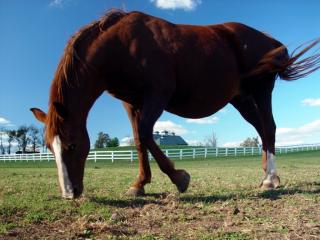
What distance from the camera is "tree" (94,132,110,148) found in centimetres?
7269

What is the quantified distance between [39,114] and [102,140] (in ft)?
230

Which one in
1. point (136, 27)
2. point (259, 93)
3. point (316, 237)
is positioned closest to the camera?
point (316, 237)

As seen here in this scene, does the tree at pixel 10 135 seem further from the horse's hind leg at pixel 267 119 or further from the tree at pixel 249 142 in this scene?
the horse's hind leg at pixel 267 119

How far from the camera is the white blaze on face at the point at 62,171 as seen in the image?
162 inches

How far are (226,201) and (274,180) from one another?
164cm

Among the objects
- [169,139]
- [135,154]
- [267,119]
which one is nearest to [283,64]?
[267,119]

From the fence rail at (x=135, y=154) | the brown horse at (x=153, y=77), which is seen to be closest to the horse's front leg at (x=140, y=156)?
the brown horse at (x=153, y=77)

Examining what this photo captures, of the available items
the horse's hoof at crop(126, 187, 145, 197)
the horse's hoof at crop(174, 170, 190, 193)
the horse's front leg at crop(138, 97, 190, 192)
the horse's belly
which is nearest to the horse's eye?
the horse's front leg at crop(138, 97, 190, 192)

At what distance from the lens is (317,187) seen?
5559mm

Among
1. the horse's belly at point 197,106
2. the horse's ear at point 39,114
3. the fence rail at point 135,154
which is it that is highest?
the horse's belly at point 197,106

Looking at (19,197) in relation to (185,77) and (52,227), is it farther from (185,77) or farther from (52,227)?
(185,77)

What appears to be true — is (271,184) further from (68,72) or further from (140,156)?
(68,72)

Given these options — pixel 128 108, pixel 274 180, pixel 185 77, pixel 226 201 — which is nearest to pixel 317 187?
pixel 274 180

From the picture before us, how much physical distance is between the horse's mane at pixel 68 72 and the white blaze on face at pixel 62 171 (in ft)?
0.27
